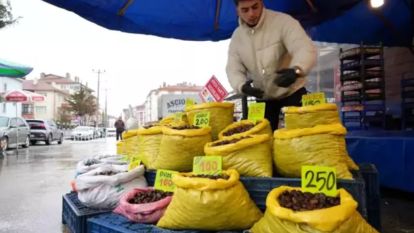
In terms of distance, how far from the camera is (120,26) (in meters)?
4.16

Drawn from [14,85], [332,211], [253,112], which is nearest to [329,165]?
[332,211]

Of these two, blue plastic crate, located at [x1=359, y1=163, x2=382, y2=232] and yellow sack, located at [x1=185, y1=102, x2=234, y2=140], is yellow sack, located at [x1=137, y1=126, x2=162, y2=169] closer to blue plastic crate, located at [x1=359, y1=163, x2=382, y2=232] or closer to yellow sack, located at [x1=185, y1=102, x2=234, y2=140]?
yellow sack, located at [x1=185, y1=102, x2=234, y2=140]

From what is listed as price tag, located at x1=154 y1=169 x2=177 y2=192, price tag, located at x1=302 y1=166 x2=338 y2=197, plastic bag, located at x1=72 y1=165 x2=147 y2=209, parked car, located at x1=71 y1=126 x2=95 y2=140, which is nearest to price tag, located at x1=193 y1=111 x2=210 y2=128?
price tag, located at x1=154 y1=169 x2=177 y2=192

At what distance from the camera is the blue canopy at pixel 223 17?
3943mm

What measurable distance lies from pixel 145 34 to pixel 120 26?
0.45 m

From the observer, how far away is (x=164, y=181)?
251 centimetres

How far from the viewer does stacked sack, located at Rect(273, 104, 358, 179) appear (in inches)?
78.9

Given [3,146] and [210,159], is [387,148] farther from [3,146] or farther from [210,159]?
[3,146]

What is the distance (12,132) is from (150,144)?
13277 millimetres

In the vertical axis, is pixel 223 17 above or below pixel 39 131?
above

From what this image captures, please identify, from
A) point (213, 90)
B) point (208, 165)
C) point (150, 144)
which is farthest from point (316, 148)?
point (213, 90)

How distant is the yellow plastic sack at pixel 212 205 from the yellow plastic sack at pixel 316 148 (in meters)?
0.33

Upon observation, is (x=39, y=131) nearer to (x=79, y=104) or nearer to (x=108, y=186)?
(x=108, y=186)

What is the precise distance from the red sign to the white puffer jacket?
411 cm
